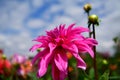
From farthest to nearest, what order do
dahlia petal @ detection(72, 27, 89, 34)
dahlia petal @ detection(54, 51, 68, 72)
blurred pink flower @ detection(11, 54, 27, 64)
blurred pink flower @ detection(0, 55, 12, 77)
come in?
blurred pink flower @ detection(11, 54, 27, 64) → blurred pink flower @ detection(0, 55, 12, 77) → dahlia petal @ detection(72, 27, 89, 34) → dahlia petal @ detection(54, 51, 68, 72)

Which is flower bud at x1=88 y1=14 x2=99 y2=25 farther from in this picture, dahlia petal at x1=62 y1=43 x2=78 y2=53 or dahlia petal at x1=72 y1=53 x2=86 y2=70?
dahlia petal at x1=72 y1=53 x2=86 y2=70

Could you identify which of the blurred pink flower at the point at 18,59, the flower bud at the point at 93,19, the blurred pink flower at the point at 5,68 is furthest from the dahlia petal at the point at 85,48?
the blurred pink flower at the point at 18,59

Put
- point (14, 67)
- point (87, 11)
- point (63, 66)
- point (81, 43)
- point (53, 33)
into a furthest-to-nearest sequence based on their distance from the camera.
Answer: point (14, 67), point (87, 11), point (53, 33), point (81, 43), point (63, 66)

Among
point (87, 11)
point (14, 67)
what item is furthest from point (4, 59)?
point (87, 11)

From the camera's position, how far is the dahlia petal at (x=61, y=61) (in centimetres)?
160

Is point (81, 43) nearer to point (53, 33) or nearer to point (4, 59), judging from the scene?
point (53, 33)

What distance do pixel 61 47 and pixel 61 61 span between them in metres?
0.18

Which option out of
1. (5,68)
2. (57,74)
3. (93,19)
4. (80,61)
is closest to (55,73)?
(57,74)

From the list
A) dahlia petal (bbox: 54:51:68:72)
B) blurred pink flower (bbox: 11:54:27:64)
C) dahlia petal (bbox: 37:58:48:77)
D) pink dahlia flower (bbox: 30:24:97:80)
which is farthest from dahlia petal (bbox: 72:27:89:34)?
blurred pink flower (bbox: 11:54:27:64)

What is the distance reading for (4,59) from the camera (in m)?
4.45

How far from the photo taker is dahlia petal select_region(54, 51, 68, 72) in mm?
1599

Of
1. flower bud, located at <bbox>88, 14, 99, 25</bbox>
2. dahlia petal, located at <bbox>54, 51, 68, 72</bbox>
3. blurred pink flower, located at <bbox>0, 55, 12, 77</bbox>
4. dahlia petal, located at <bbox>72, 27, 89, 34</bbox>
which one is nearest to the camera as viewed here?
dahlia petal, located at <bbox>54, 51, 68, 72</bbox>

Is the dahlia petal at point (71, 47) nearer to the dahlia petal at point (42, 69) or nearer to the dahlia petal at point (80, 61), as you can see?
the dahlia petal at point (80, 61)

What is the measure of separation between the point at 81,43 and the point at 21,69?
281 cm
